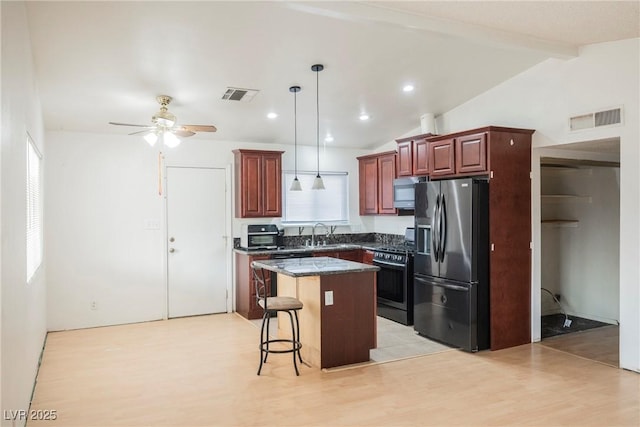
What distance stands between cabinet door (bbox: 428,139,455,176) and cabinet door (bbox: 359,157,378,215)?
162 centimetres

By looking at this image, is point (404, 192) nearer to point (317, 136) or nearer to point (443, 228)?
point (443, 228)

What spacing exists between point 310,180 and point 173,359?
3428mm

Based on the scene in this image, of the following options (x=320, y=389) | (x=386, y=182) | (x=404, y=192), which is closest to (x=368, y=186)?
(x=386, y=182)

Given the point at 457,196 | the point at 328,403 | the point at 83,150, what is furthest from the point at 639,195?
the point at 83,150

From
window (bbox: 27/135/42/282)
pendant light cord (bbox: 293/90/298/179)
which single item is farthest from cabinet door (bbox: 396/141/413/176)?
window (bbox: 27/135/42/282)

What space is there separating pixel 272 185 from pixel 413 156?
1978 mm

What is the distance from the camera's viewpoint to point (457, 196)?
4551 mm

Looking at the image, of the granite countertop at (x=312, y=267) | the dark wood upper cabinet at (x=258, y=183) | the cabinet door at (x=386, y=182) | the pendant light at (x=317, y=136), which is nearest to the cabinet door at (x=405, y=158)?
the cabinet door at (x=386, y=182)

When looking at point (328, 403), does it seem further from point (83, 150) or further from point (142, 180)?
point (83, 150)

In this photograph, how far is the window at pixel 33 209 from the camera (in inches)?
142

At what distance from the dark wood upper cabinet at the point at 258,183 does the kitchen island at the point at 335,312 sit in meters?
1.98

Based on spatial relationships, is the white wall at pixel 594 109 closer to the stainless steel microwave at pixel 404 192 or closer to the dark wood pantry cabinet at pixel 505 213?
the dark wood pantry cabinet at pixel 505 213

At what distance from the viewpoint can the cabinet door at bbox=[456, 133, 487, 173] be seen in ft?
14.8

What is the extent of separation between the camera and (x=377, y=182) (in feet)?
22.0
